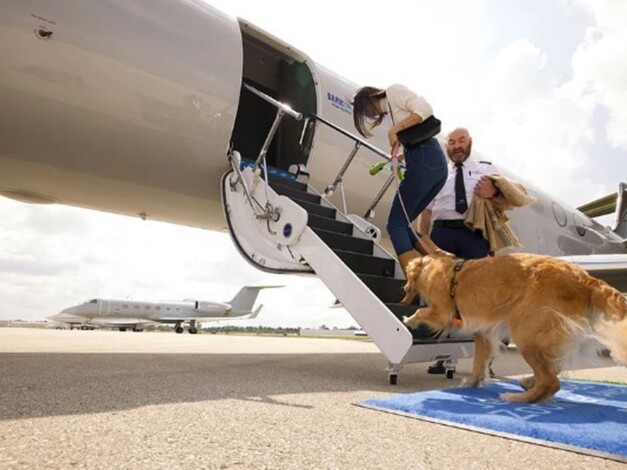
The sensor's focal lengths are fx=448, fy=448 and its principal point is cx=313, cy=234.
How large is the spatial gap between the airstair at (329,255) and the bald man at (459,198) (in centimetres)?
55

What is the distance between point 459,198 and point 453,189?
11 cm

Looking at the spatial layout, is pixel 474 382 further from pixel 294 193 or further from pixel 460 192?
pixel 294 193

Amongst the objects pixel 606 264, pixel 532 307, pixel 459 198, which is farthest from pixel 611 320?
pixel 606 264

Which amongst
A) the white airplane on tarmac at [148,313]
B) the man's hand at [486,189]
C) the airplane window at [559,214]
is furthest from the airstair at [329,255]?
the white airplane on tarmac at [148,313]

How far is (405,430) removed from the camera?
1633 millimetres

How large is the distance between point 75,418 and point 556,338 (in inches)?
79.4

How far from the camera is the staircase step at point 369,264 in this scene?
144 inches

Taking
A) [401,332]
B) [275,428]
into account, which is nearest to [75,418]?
[275,428]

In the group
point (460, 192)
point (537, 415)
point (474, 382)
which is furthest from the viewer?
point (460, 192)

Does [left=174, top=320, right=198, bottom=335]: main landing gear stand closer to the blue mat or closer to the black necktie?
the black necktie

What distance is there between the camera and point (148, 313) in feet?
115

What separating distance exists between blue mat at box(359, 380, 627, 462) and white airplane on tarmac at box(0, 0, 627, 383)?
48cm

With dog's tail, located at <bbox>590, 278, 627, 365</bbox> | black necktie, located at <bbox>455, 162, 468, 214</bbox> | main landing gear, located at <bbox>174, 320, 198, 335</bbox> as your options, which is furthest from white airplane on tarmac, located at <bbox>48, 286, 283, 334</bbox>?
dog's tail, located at <bbox>590, 278, 627, 365</bbox>

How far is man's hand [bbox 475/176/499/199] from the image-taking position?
10.1 ft
